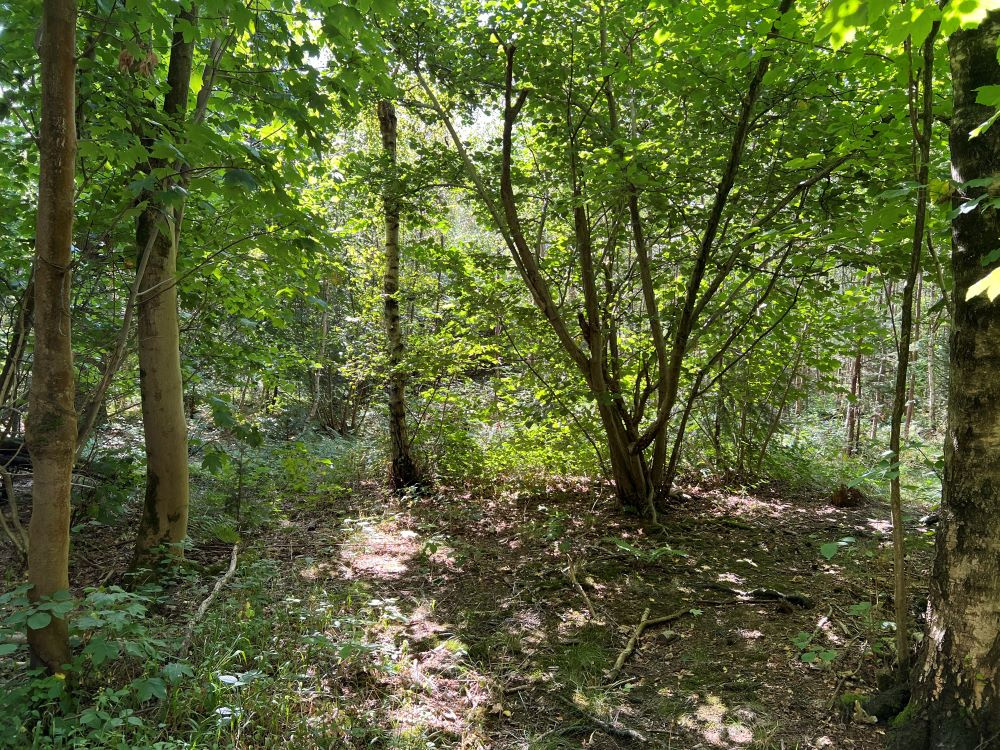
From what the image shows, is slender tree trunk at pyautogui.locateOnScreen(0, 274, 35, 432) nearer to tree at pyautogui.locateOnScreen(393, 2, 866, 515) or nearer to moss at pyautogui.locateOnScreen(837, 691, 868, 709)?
tree at pyautogui.locateOnScreen(393, 2, 866, 515)

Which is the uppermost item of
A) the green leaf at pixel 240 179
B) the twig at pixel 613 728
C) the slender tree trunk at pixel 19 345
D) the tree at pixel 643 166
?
the tree at pixel 643 166

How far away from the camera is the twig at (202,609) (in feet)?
10.0

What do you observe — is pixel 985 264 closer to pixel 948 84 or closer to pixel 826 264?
pixel 948 84

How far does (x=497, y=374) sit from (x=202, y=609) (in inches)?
196

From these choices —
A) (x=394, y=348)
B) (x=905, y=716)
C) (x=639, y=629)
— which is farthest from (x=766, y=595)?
(x=394, y=348)

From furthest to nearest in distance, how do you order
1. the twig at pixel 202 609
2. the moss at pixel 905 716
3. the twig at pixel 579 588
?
1. the twig at pixel 579 588
2. the twig at pixel 202 609
3. the moss at pixel 905 716

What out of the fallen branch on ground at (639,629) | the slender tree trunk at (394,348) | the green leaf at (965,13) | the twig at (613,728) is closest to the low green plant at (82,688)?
the twig at (613,728)

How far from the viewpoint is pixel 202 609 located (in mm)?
3469

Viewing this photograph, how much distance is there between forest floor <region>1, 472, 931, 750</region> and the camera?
9.05 ft

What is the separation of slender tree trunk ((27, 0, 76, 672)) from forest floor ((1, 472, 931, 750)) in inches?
34.3

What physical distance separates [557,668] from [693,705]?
809mm

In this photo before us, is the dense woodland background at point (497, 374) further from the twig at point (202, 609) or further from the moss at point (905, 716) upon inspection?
the moss at point (905, 716)

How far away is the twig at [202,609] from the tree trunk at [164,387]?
399mm

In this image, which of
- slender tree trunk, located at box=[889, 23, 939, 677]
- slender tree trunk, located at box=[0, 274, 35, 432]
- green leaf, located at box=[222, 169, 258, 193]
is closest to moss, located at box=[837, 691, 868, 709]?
slender tree trunk, located at box=[889, 23, 939, 677]
